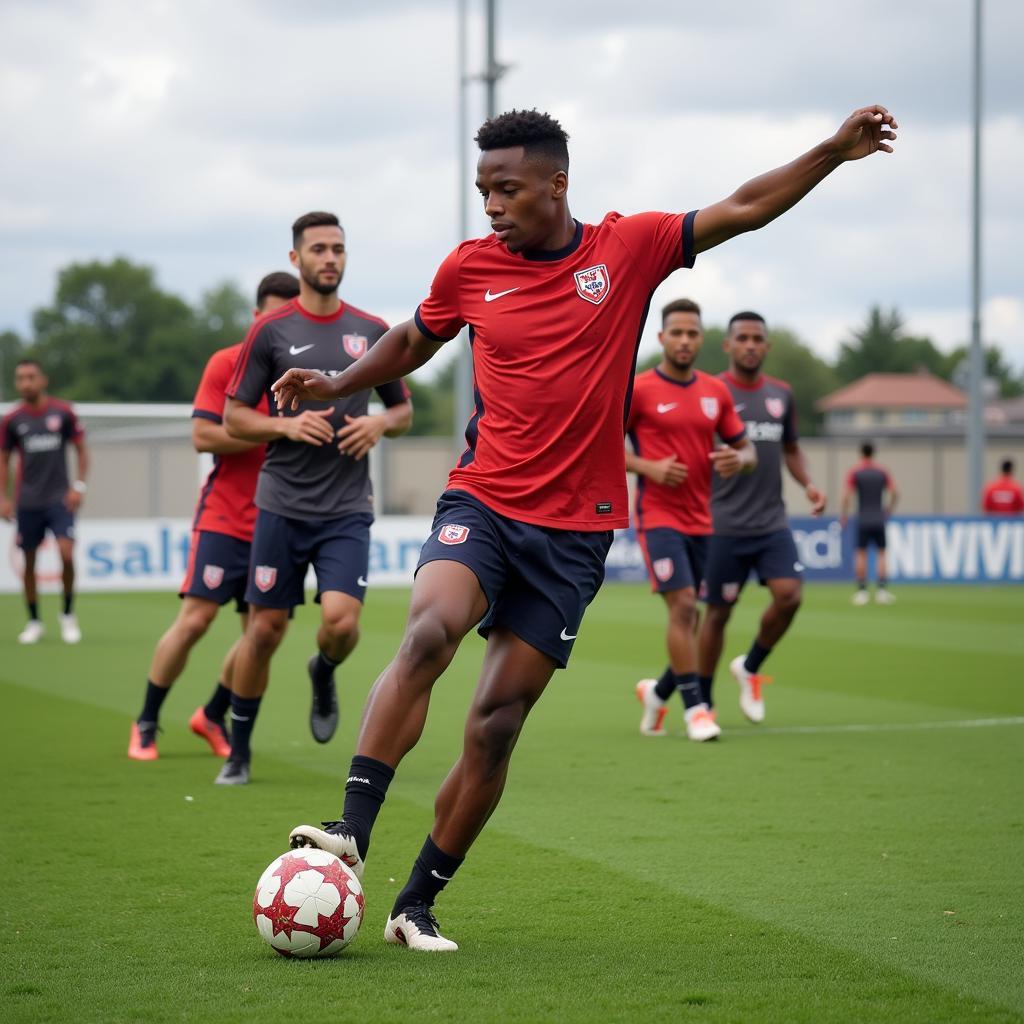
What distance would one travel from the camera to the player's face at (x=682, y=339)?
9867mm

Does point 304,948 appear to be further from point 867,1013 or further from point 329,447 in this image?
point 329,447

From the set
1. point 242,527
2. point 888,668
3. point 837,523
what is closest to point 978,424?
point 837,523

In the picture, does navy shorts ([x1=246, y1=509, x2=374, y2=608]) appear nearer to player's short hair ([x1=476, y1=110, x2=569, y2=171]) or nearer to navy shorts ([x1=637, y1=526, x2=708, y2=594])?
navy shorts ([x1=637, y1=526, x2=708, y2=594])

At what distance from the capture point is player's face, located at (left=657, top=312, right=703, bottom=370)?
9.87 meters

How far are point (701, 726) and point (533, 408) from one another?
16.5 feet

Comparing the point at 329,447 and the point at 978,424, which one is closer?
the point at 329,447

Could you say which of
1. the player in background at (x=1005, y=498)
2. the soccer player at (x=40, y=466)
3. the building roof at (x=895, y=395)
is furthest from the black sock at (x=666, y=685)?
the building roof at (x=895, y=395)

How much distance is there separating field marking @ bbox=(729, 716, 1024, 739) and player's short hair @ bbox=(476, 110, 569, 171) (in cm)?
566

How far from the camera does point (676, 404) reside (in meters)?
9.99

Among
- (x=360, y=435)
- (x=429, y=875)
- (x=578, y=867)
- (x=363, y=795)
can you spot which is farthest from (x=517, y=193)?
(x=360, y=435)

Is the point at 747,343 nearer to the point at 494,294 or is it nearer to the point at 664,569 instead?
→ the point at 664,569

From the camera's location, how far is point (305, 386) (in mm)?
5207

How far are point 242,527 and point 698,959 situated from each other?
4.56 m

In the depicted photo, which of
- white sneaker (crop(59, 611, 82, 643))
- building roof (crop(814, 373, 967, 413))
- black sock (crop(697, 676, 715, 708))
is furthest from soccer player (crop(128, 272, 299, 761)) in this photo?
building roof (crop(814, 373, 967, 413))
